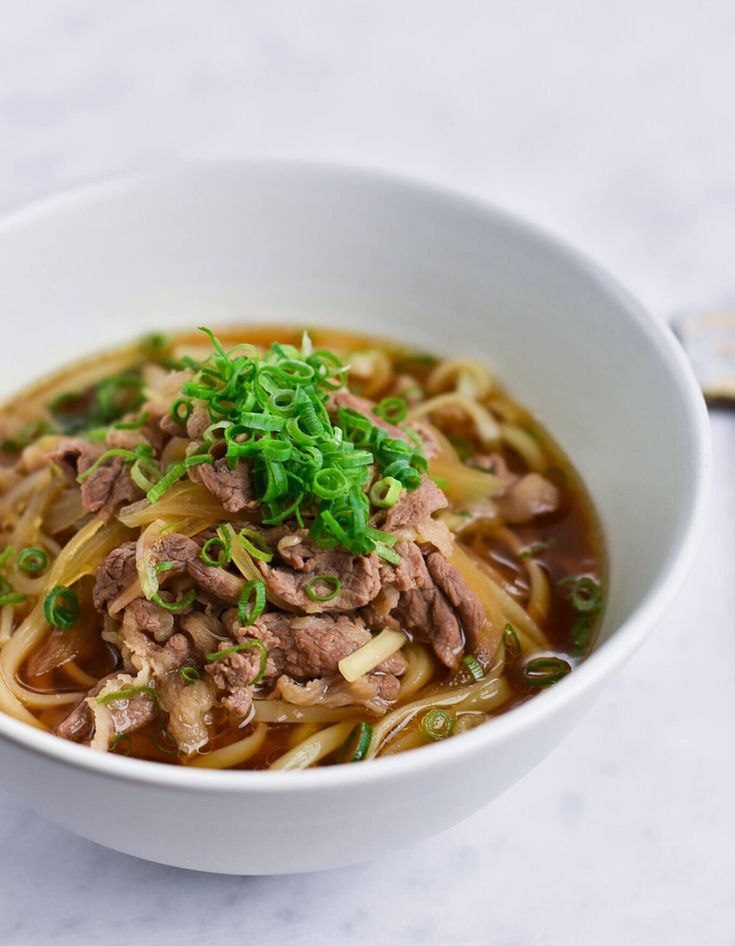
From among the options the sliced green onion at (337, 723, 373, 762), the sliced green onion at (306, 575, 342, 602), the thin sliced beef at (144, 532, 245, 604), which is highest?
the thin sliced beef at (144, 532, 245, 604)

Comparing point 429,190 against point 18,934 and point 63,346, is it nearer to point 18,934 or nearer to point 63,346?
point 63,346

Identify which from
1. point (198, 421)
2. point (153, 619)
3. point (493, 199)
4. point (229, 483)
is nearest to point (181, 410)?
point (198, 421)

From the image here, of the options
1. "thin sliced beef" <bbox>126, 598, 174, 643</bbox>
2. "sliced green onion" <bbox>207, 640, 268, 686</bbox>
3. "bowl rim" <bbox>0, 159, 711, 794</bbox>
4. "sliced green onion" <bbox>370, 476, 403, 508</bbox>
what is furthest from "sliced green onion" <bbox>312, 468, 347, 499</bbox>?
"bowl rim" <bbox>0, 159, 711, 794</bbox>

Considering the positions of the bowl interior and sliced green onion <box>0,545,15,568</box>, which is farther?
the bowl interior

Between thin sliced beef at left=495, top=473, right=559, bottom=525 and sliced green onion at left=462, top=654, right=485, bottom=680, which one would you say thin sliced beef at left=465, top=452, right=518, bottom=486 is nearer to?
thin sliced beef at left=495, top=473, right=559, bottom=525

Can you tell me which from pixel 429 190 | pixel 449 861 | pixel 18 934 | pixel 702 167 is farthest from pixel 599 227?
pixel 18 934

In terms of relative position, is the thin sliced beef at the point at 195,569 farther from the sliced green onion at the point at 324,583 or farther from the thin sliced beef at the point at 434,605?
the thin sliced beef at the point at 434,605

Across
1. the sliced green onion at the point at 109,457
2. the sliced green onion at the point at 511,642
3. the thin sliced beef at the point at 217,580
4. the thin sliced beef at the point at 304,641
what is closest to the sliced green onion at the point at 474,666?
the sliced green onion at the point at 511,642
